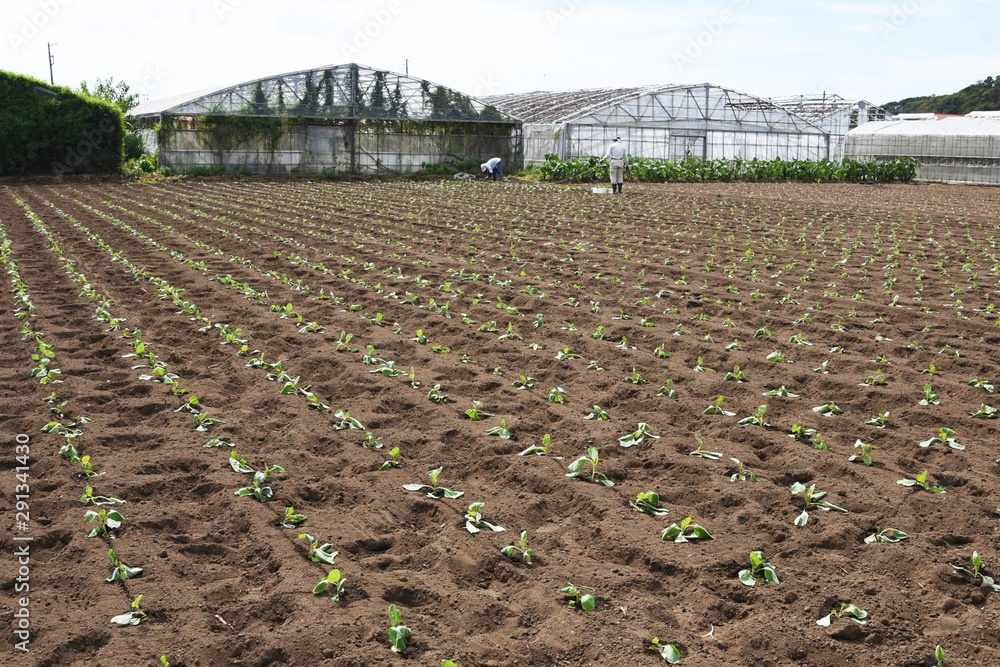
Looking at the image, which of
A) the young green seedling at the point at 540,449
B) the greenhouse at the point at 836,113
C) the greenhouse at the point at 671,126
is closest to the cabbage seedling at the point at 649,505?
the young green seedling at the point at 540,449

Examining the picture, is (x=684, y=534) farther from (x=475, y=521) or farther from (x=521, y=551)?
(x=475, y=521)

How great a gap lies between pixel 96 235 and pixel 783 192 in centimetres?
1969

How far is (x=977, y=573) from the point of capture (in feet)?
12.5

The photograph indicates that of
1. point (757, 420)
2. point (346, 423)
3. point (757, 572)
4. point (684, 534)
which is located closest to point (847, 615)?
point (757, 572)

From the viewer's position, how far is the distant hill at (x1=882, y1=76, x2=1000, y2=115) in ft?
216

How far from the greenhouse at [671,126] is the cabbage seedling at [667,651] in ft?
107

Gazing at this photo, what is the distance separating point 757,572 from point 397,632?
1519 mm

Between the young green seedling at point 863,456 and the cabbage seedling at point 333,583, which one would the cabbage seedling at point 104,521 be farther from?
the young green seedling at point 863,456

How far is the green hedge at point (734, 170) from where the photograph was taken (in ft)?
110

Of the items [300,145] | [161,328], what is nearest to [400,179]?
[300,145]

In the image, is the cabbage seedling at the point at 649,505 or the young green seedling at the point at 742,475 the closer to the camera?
the cabbage seedling at the point at 649,505

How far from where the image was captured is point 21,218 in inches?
654

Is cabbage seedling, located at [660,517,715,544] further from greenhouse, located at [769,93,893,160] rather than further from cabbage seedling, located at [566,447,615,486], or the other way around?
greenhouse, located at [769,93,893,160]

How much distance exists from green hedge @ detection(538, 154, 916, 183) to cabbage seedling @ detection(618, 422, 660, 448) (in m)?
28.3
